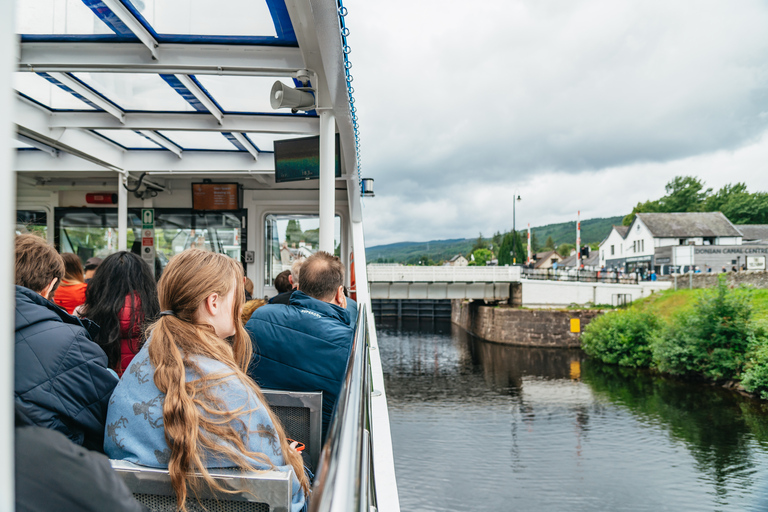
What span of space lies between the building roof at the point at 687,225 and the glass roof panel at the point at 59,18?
64522 mm

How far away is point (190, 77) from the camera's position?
4754mm

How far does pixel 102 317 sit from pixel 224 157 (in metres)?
5.87

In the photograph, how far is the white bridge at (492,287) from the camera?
31172mm

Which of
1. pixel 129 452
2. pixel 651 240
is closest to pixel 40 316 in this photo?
pixel 129 452

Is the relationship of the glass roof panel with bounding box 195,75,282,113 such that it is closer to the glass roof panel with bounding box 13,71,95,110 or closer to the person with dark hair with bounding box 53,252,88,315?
the glass roof panel with bounding box 13,71,95,110

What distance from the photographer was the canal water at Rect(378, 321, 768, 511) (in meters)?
14.1

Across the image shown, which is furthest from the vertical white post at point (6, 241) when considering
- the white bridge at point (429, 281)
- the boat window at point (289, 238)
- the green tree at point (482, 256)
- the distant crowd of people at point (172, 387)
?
the green tree at point (482, 256)

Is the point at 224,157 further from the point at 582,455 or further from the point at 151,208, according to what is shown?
the point at 582,455

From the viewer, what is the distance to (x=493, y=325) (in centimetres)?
3456

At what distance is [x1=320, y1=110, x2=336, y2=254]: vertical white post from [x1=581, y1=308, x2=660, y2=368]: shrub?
23.6m

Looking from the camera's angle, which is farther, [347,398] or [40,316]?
[40,316]

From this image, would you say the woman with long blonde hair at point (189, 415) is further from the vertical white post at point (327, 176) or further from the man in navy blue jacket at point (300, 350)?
the vertical white post at point (327, 176)

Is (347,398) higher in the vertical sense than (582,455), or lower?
higher

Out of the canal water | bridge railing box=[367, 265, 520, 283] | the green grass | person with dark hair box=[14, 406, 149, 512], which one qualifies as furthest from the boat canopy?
bridge railing box=[367, 265, 520, 283]
